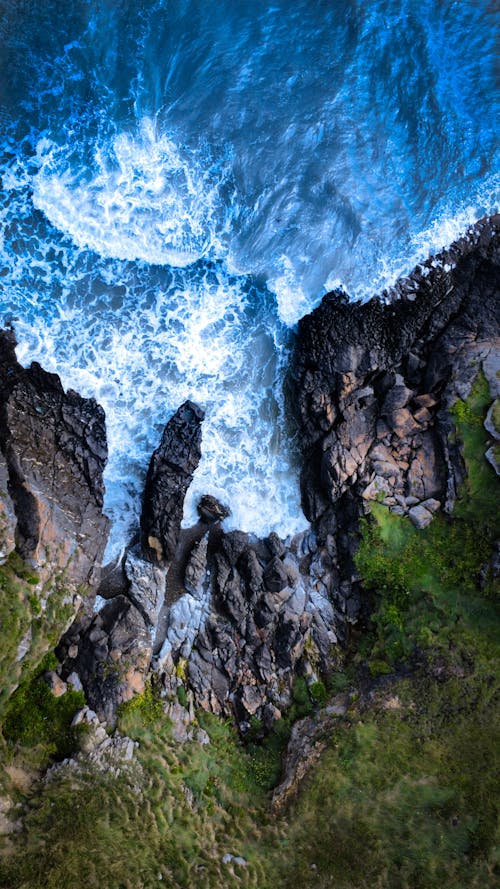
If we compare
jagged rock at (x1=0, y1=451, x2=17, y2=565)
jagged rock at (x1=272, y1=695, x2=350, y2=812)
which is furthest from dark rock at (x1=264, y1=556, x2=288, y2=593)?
jagged rock at (x1=0, y1=451, x2=17, y2=565)

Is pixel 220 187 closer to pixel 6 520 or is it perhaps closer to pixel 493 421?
pixel 493 421

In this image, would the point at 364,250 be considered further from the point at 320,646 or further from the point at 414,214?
the point at 320,646

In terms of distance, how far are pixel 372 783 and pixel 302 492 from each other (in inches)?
391

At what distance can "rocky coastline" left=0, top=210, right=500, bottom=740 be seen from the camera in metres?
19.5

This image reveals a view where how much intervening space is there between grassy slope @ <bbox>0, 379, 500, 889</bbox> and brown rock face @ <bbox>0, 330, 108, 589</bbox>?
5539mm

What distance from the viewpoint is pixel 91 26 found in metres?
21.4

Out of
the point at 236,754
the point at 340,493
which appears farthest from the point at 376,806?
the point at 340,493

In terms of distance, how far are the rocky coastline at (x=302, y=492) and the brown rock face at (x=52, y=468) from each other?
0.05 m

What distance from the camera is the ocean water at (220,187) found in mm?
21109

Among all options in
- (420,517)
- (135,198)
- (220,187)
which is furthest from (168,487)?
(220,187)

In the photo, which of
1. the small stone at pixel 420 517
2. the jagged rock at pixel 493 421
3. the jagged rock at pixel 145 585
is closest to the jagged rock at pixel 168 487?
the jagged rock at pixel 145 585

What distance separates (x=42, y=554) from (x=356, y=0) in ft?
78.4

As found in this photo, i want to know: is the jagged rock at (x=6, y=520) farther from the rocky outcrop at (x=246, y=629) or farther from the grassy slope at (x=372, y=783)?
the grassy slope at (x=372, y=783)

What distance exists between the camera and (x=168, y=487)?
68.5ft
